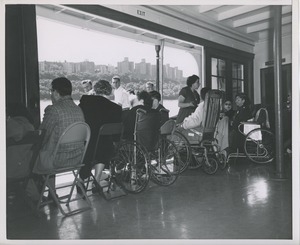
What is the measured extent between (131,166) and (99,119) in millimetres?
622

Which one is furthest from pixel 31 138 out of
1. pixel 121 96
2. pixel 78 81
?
pixel 121 96

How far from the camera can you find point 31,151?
2.49 meters

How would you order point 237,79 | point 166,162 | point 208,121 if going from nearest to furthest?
point 166,162
point 208,121
point 237,79

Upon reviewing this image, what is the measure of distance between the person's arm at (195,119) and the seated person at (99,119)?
1078mm

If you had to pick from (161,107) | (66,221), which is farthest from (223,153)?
(66,221)

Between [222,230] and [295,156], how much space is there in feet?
2.31

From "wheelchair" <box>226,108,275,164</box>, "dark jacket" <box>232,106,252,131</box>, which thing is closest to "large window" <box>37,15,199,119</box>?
"dark jacket" <box>232,106,252,131</box>

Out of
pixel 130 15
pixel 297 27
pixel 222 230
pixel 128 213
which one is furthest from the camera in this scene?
pixel 130 15

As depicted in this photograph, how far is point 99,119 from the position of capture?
3119 mm

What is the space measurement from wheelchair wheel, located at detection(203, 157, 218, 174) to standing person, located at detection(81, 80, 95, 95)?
1.77m

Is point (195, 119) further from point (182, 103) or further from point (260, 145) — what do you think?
point (260, 145)

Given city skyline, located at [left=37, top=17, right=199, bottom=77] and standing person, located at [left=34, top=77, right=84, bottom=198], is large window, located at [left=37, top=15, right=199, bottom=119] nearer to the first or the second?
Result: city skyline, located at [left=37, top=17, right=199, bottom=77]

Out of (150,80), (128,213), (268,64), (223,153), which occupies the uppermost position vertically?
(268,64)

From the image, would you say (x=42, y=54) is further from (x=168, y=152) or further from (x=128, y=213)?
(x=168, y=152)
